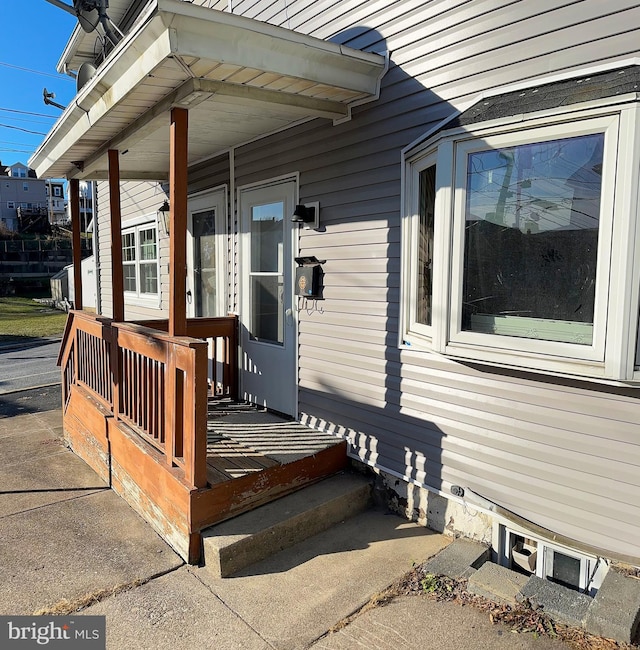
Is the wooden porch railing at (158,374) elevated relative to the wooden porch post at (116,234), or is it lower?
lower

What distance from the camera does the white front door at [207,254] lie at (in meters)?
5.15

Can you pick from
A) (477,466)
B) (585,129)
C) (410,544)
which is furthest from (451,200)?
(410,544)

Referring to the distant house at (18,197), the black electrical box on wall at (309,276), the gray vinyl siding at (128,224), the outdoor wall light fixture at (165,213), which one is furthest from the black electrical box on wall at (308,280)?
the distant house at (18,197)

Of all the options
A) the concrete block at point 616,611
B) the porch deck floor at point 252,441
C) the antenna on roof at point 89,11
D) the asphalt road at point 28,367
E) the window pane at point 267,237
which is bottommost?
the asphalt road at point 28,367

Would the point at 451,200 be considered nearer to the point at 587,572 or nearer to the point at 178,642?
the point at 587,572

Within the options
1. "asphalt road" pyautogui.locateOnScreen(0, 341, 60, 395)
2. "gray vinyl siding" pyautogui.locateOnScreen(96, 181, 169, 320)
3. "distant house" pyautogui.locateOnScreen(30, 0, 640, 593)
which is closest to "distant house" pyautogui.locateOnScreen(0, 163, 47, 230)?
"asphalt road" pyautogui.locateOnScreen(0, 341, 60, 395)

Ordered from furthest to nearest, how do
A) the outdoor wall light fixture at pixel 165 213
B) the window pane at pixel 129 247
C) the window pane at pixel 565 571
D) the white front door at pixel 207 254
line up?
the window pane at pixel 129 247, the outdoor wall light fixture at pixel 165 213, the white front door at pixel 207 254, the window pane at pixel 565 571

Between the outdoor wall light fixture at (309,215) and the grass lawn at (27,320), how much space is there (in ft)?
38.1

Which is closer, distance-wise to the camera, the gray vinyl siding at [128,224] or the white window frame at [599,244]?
the white window frame at [599,244]

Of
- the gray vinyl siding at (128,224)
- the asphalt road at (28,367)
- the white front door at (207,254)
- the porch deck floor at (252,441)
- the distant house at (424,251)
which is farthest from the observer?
the asphalt road at (28,367)

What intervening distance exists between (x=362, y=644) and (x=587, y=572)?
120 centimetres

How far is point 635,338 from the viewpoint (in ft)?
6.97

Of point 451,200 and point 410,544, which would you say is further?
point 410,544

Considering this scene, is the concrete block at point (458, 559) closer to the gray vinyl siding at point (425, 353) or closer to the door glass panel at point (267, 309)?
the gray vinyl siding at point (425, 353)
